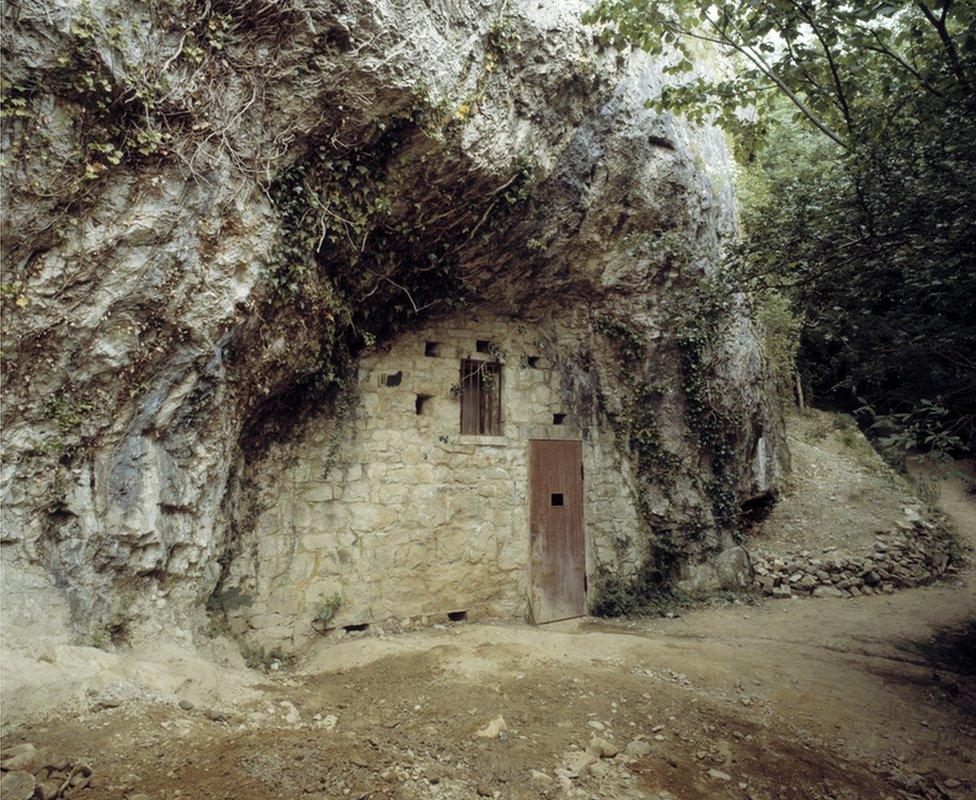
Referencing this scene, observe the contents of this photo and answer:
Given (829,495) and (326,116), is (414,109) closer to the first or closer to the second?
(326,116)

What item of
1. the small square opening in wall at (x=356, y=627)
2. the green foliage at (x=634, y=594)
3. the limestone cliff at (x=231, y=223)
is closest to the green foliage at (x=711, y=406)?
the limestone cliff at (x=231, y=223)

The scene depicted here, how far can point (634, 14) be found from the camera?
17.6ft

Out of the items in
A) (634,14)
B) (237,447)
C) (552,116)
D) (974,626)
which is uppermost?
(634,14)

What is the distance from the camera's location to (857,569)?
8.42 metres

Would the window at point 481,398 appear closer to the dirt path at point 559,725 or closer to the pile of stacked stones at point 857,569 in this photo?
the dirt path at point 559,725

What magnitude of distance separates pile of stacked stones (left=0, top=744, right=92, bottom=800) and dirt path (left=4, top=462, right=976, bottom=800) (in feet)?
0.18

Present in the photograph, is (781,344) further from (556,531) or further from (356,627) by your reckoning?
(356,627)

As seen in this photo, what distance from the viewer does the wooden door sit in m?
6.62

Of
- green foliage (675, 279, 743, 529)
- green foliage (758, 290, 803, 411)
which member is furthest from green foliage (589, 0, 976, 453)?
green foliage (758, 290, 803, 411)

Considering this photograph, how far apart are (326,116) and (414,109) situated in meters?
0.70

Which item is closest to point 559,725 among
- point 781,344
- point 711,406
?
point 711,406

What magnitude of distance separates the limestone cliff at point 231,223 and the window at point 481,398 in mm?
733

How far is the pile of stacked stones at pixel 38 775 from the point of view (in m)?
2.16

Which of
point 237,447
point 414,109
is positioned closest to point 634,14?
point 414,109
